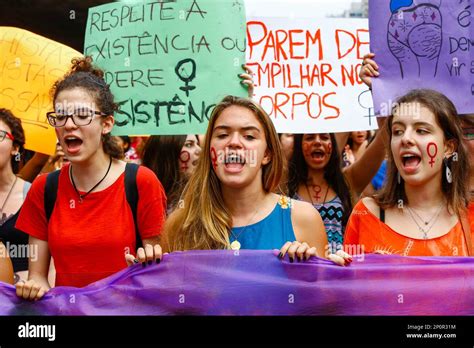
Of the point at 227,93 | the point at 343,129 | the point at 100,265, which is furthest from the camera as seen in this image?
the point at 343,129

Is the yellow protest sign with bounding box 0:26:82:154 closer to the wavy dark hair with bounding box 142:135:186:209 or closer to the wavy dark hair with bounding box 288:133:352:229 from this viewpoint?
the wavy dark hair with bounding box 142:135:186:209

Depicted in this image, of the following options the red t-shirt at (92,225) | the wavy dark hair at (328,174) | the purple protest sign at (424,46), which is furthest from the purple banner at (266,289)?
the wavy dark hair at (328,174)

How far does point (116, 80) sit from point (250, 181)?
1171mm

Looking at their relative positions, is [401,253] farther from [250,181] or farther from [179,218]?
[179,218]

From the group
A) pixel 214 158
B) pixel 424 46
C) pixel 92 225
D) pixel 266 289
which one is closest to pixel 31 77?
pixel 92 225

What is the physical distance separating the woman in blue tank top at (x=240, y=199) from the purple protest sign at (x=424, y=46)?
739 mm

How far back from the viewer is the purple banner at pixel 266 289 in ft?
10.5

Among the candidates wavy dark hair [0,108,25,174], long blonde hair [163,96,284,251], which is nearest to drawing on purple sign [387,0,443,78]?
long blonde hair [163,96,284,251]

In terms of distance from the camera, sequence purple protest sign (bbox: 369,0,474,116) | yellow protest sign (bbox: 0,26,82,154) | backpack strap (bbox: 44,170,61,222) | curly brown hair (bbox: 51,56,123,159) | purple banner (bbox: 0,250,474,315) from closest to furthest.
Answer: purple banner (bbox: 0,250,474,315) < backpack strap (bbox: 44,170,61,222) < curly brown hair (bbox: 51,56,123,159) < purple protest sign (bbox: 369,0,474,116) < yellow protest sign (bbox: 0,26,82,154)

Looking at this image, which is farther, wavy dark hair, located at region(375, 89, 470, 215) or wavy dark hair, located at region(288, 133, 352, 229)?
wavy dark hair, located at region(288, 133, 352, 229)

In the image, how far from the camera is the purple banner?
10.5ft

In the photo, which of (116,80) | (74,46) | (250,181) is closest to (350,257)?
(250,181)
